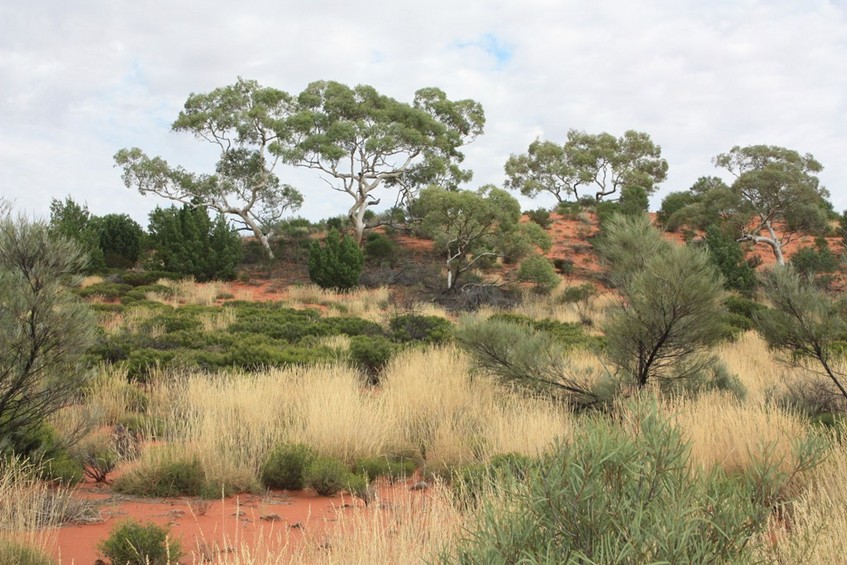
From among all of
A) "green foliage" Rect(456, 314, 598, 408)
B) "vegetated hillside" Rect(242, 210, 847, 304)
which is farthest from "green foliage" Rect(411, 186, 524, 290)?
"green foliage" Rect(456, 314, 598, 408)

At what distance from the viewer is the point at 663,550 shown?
2.12 meters

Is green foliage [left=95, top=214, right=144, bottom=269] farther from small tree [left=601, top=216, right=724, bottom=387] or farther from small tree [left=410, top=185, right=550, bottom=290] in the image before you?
small tree [left=601, top=216, right=724, bottom=387]

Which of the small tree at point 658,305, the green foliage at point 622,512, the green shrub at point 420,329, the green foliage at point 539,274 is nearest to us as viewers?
the green foliage at point 622,512

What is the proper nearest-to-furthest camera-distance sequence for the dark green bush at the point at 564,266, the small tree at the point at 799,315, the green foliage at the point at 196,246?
the small tree at the point at 799,315 < the green foliage at the point at 196,246 < the dark green bush at the point at 564,266

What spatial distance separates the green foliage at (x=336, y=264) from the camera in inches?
1158

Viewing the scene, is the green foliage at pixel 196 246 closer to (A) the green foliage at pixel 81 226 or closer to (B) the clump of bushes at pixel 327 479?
(A) the green foliage at pixel 81 226

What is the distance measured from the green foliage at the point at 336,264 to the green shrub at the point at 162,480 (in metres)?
22.9

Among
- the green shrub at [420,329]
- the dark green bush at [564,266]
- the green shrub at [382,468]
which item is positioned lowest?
the green shrub at [382,468]

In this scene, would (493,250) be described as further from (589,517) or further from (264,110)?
(589,517)

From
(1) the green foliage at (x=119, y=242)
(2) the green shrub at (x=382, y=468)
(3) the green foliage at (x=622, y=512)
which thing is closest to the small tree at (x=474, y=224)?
(1) the green foliage at (x=119, y=242)

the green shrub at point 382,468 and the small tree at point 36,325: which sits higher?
the small tree at point 36,325

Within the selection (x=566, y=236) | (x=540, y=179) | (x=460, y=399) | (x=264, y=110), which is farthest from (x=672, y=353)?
(x=540, y=179)

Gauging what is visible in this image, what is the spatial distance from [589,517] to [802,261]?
3249 centimetres

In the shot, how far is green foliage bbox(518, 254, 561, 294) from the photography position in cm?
2866
